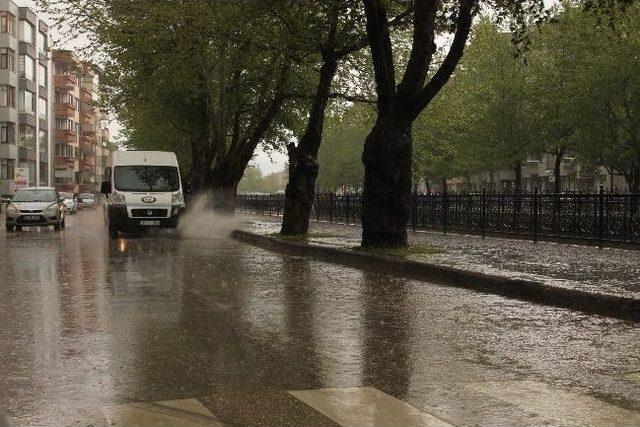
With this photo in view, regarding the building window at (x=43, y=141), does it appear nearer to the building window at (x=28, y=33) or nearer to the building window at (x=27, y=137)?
the building window at (x=27, y=137)

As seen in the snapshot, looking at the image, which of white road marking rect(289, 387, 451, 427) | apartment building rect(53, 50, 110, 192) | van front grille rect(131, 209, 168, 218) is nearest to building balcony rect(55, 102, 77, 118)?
apartment building rect(53, 50, 110, 192)

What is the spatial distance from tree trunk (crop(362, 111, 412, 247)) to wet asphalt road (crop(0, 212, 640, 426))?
3933mm

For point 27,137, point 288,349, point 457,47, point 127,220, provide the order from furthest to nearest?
point 27,137 < point 127,220 < point 457,47 < point 288,349

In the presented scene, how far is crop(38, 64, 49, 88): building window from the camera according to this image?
81.3 metres

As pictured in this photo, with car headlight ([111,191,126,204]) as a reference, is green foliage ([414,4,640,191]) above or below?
above

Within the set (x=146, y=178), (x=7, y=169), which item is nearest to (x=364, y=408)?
(x=146, y=178)

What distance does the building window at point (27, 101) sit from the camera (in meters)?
73.9

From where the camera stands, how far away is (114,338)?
7.20 m

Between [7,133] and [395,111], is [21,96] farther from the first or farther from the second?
[395,111]

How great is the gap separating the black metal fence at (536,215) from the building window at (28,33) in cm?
5795

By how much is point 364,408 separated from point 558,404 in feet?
3.88

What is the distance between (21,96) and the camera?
74.1 metres

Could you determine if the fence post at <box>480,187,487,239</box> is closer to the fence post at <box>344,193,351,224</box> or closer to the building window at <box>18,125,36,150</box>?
the fence post at <box>344,193,351,224</box>

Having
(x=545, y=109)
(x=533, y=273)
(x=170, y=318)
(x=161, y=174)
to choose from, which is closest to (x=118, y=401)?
(x=170, y=318)
